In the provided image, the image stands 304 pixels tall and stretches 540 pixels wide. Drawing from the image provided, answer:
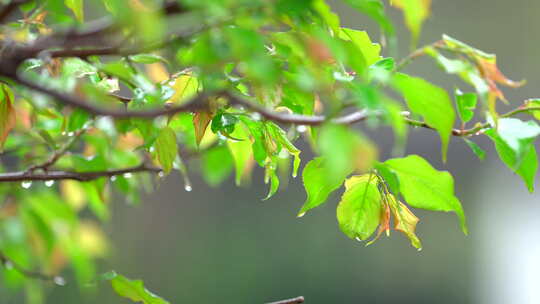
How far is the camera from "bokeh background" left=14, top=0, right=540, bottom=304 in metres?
2.64

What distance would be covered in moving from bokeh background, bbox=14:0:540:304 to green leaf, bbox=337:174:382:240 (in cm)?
201

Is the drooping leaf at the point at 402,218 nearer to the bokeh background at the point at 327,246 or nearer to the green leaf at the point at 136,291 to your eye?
the green leaf at the point at 136,291

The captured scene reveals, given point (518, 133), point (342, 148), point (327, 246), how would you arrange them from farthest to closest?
point (327, 246) < point (518, 133) < point (342, 148)

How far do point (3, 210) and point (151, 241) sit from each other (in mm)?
1694

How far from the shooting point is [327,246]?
2.68 meters

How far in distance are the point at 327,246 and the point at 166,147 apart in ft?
7.18

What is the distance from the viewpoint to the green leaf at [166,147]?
54 cm

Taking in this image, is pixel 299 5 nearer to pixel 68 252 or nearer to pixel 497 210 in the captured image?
pixel 68 252

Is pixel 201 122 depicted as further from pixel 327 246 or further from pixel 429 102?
pixel 327 246

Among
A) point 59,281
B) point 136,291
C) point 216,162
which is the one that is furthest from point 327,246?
point 136,291

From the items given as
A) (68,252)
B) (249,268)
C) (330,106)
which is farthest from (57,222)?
(249,268)

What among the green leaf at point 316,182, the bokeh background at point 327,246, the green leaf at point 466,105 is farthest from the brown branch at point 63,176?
the bokeh background at point 327,246

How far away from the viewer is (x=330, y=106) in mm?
353

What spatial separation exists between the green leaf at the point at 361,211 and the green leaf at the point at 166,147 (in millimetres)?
144
